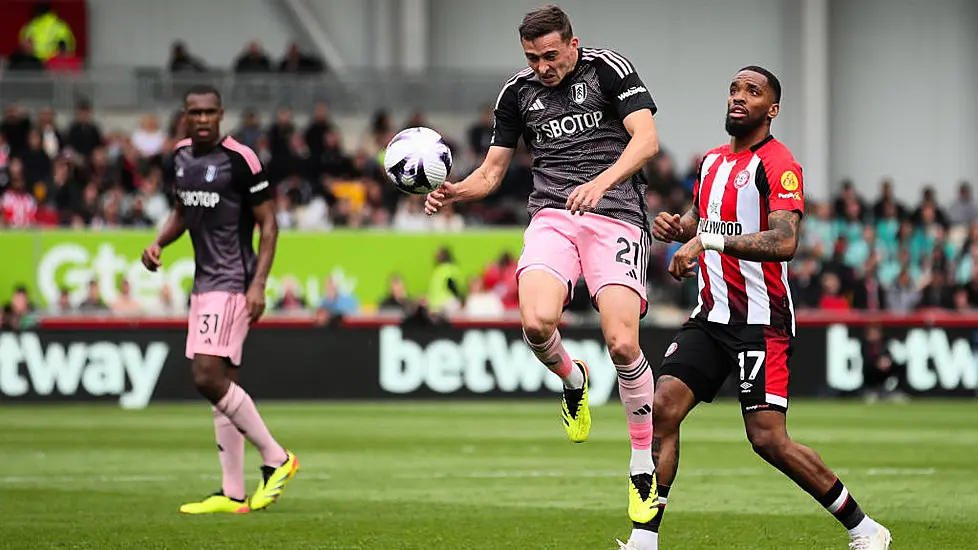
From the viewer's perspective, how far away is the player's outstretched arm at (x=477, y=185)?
8.38 m

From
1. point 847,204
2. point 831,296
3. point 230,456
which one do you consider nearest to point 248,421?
point 230,456

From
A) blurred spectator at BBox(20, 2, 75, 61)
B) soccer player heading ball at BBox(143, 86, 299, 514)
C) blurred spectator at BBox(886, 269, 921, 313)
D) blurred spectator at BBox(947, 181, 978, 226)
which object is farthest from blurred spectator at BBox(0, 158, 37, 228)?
blurred spectator at BBox(947, 181, 978, 226)

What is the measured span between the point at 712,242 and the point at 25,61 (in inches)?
966

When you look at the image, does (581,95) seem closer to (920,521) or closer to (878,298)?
(920,521)

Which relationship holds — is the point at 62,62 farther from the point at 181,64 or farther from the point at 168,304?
the point at 168,304

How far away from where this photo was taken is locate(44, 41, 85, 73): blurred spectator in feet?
98.3

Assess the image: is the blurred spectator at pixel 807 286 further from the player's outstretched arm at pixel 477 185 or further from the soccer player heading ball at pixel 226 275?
the player's outstretched arm at pixel 477 185

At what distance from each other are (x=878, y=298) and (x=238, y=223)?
17.1 meters

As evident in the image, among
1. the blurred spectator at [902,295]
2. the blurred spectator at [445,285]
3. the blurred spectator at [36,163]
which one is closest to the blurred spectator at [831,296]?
the blurred spectator at [902,295]

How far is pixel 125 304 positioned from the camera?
23547 mm

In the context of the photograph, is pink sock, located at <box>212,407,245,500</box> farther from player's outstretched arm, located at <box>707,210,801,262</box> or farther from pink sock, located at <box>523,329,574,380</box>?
player's outstretched arm, located at <box>707,210,801,262</box>

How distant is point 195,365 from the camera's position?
33.2 ft

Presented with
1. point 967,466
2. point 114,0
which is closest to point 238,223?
point 967,466

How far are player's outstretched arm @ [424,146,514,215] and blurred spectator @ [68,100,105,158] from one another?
756 inches
